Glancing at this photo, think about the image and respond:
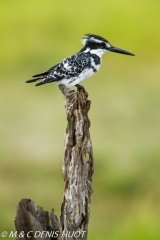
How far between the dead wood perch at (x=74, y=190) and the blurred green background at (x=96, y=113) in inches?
141

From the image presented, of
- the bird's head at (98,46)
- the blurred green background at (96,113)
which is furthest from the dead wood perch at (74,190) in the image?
the blurred green background at (96,113)

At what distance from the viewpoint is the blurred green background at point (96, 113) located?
45.0 ft

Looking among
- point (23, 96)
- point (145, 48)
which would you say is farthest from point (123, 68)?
point (23, 96)

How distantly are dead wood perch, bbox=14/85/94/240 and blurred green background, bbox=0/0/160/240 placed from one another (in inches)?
141

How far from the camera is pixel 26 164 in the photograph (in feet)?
48.4

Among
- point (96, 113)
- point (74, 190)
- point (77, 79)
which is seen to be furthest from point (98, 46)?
point (96, 113)

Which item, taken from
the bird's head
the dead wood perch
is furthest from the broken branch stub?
the bird's head

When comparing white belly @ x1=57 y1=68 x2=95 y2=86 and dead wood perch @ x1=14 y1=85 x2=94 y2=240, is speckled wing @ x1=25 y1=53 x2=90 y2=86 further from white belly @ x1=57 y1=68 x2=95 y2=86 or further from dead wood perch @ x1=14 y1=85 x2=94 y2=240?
dead wood perch @ x1=14 y1=85 x2=94 y2=240

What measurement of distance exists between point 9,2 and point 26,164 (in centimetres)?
895

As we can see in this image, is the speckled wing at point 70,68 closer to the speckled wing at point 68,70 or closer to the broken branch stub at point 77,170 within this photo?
the speckled wing at point 68,70

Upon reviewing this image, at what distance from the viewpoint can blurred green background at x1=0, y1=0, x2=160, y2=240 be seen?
13719 millimetres

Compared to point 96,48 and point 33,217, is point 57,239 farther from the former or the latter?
point 96,48

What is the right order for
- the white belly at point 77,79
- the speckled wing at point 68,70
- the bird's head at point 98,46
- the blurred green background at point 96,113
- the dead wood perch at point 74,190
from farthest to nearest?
the blurred green background at point 96,113 < the bird's head at point 98,46 < the white belly at point 77,79 < the speckled wing at point 68,70 < the dead wood perch at point 74,190

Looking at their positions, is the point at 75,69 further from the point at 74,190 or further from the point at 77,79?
the point at 74,190
